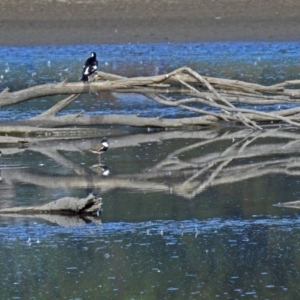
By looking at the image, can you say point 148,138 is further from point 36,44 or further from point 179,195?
point 36,44

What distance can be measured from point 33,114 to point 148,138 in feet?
9.02

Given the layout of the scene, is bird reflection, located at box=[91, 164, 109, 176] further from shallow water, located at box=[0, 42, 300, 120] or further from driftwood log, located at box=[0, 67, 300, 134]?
shallow water, located at box=[0, 42, 300, 120]

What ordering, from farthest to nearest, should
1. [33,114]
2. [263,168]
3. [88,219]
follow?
[33,114]
[263,168]
[88,219]

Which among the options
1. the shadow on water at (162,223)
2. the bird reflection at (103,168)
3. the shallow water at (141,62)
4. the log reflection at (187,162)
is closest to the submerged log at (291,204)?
the shadow on water at (162,223)

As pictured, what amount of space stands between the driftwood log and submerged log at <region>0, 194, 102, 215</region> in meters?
4.10

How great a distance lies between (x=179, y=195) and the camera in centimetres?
1040

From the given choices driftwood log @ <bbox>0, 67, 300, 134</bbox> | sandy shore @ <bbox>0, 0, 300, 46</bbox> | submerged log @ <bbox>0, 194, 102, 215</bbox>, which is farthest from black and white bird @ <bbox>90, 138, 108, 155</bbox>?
sandy shore @ <bbox>0, 0, 300, 46</bbox>

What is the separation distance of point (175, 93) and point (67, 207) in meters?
4.88

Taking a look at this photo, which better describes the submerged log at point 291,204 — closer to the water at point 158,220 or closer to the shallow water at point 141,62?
the water at point 158,220

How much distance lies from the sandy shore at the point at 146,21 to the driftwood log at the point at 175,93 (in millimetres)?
9475

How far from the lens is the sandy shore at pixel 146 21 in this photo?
24.0m

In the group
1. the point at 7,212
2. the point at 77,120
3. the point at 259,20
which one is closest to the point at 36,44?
the point at 259,20

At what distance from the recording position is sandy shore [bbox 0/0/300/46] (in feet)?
78.8

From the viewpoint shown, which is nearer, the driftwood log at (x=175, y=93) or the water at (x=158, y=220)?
the water at (x=158, y=220)
